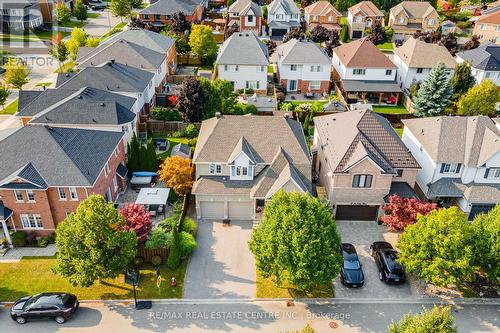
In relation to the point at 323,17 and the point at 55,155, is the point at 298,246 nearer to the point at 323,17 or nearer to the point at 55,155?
the point at 55,155

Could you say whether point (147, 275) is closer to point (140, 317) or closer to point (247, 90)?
point (140, 317)

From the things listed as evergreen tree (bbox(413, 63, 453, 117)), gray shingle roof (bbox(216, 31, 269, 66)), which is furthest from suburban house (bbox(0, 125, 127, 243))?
evergreen tree (bbox(413, 63, 453, 117))

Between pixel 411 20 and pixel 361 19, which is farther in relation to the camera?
pixel 411 20

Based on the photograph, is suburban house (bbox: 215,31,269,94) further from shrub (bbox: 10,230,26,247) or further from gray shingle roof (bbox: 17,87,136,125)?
shrub (bbox: 10,230,26,247)

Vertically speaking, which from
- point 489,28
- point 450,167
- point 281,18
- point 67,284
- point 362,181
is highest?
point 281,18

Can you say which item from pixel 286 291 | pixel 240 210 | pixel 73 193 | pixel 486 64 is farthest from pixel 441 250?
pixel 486 64

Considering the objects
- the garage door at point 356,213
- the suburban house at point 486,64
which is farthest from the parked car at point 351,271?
the suburban house at point 486,64
